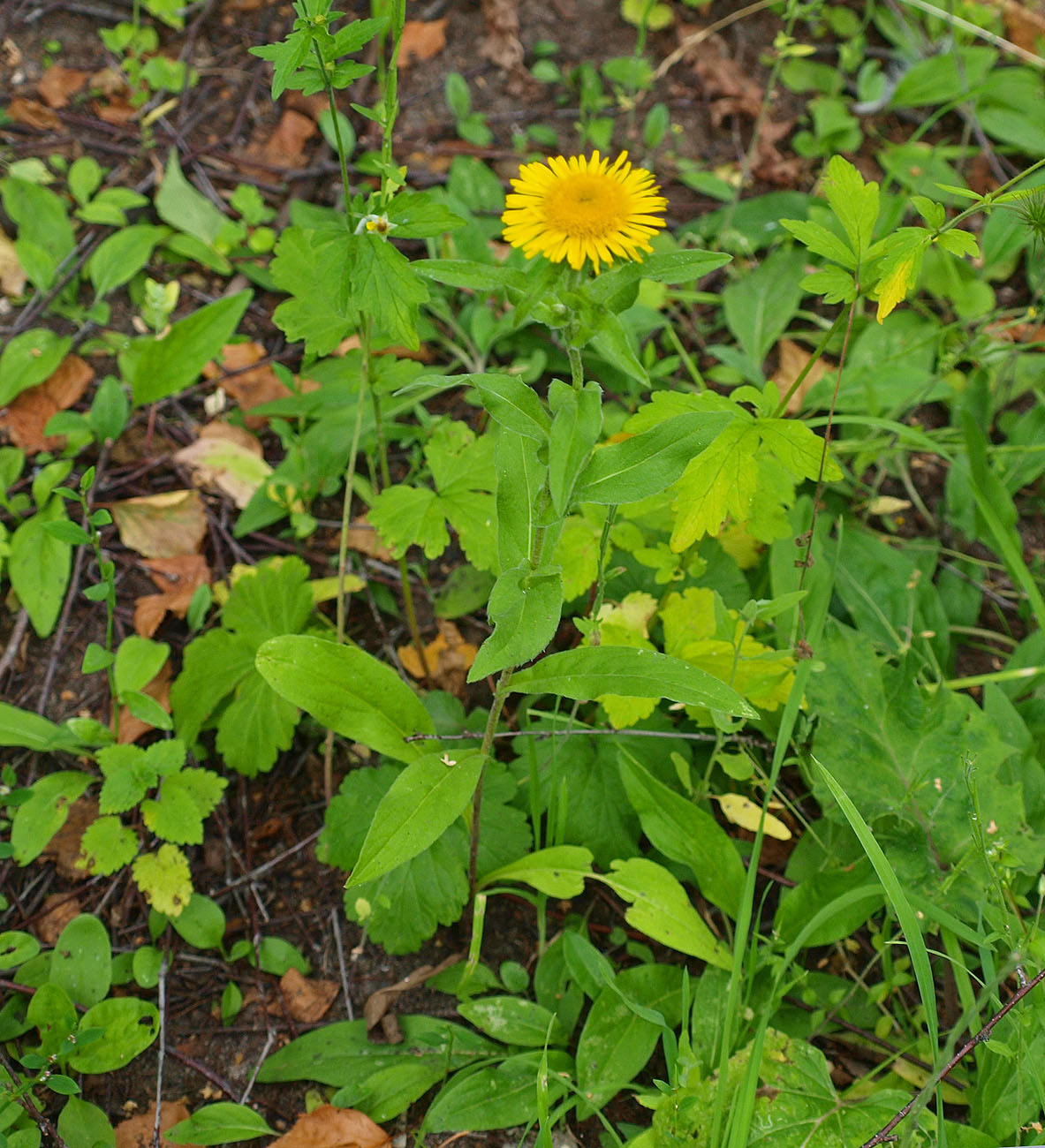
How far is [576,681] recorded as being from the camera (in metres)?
1.62

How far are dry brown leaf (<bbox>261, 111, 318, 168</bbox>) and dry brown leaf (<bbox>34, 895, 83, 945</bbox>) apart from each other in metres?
2.54

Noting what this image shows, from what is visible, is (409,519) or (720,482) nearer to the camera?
(720,482)

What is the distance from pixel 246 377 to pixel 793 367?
1.83 meters

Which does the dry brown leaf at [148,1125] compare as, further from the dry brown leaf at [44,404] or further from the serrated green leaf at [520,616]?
the dry brown leaf at [44,404]

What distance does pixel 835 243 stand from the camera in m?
1.70

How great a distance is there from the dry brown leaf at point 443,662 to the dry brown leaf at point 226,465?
28.0 inches

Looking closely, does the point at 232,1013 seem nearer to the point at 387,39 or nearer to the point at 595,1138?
the point at 595,1138

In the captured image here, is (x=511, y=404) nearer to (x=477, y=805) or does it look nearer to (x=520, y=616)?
(x=520, y=616)

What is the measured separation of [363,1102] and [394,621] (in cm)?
118

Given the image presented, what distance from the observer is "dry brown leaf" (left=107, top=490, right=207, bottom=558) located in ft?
8.45

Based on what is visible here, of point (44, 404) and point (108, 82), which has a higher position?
point (108, 82)

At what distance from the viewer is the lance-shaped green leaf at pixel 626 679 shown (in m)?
1.51

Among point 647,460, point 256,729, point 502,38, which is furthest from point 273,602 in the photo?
point 502,38

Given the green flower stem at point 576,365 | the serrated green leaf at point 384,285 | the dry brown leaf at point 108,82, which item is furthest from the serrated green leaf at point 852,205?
the dry brown leaf at point 108,82
